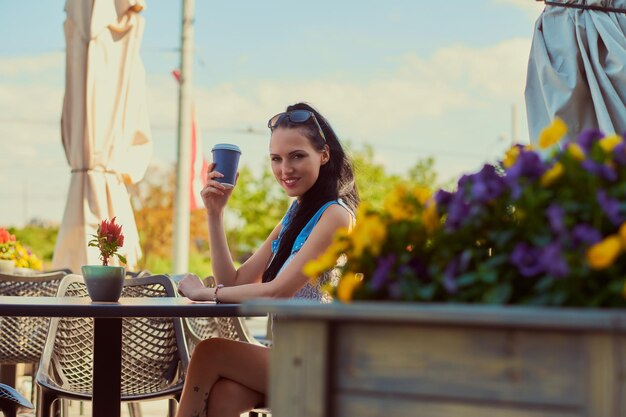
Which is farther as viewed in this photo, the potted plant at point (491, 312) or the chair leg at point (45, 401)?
the chair leg at point (45, 401)

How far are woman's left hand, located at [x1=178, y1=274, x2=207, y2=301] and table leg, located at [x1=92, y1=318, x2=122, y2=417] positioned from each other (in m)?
0.24

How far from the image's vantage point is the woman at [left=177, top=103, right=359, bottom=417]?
2936 millimetres

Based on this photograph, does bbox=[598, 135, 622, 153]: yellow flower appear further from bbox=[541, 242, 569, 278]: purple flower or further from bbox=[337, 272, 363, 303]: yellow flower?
bbox=[337, 272, 363, 303]: yellow flower

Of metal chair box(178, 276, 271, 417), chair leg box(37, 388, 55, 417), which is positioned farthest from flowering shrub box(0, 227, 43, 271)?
chair leg box(37, 388, 55, 417)

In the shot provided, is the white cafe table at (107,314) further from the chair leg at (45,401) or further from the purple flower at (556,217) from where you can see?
the purple flower at (556,217)

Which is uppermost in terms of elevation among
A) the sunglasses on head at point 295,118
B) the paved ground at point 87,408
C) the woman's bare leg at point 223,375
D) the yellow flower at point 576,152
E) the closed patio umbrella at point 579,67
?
the closed patio umbrella at point 579,67

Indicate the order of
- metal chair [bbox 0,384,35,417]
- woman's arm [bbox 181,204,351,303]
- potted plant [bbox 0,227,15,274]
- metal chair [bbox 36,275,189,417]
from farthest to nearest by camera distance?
potted plant [bbox 0,227,15,274], metal chair [bbox 36,275,189,417], woman's arm [bbox 181,204,351,303], metal chair [bbox 0,384,35,417]

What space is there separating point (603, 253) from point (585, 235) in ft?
0.14

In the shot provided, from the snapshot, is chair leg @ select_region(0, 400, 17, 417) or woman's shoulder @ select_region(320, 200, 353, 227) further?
woman's shoulder @ select_region(320, 200, 353, 227)

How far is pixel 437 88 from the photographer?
63.8 m

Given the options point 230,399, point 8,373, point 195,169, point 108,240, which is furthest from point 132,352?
point 195,169

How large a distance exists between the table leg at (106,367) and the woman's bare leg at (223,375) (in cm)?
35

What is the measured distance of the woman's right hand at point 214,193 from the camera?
3.35 metres

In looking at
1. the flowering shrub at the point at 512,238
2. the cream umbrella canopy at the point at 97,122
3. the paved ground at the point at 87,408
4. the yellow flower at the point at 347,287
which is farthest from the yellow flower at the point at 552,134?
the cream umbrella canopy at the point at 97,122
